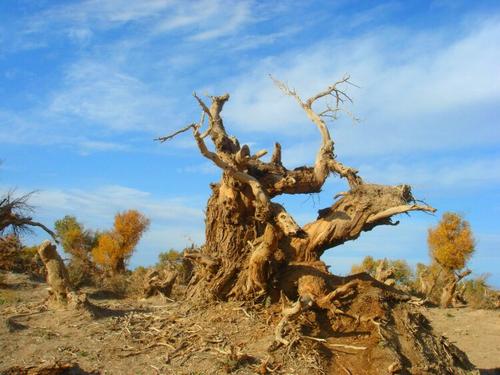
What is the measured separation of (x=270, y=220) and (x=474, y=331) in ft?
33.0

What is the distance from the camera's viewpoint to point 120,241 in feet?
107

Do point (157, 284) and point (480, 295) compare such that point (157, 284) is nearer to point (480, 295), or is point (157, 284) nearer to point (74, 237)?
point (480, 295)

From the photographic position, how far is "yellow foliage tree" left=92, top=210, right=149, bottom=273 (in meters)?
30.4

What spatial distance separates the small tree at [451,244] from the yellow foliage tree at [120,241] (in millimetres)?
16704

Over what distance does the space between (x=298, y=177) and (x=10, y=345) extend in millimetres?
5501

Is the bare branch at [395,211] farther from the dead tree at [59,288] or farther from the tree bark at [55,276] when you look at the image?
the tree bark at [55,276]

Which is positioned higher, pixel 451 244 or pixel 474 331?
pixel 451 244

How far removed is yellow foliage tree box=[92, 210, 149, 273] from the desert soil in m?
19.5

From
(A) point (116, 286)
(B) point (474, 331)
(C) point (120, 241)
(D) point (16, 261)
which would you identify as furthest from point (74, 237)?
(B) point (474, 331)

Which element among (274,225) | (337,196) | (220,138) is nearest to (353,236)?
(337,196)

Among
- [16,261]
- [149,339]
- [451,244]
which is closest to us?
[149,339]

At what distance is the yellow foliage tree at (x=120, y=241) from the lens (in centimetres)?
3042

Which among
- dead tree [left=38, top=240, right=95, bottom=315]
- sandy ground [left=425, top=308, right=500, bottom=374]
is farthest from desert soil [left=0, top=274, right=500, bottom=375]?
sandy ground [left=425, top=308, right=500, bottom=374]

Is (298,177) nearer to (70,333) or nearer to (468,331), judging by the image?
(70,333)
